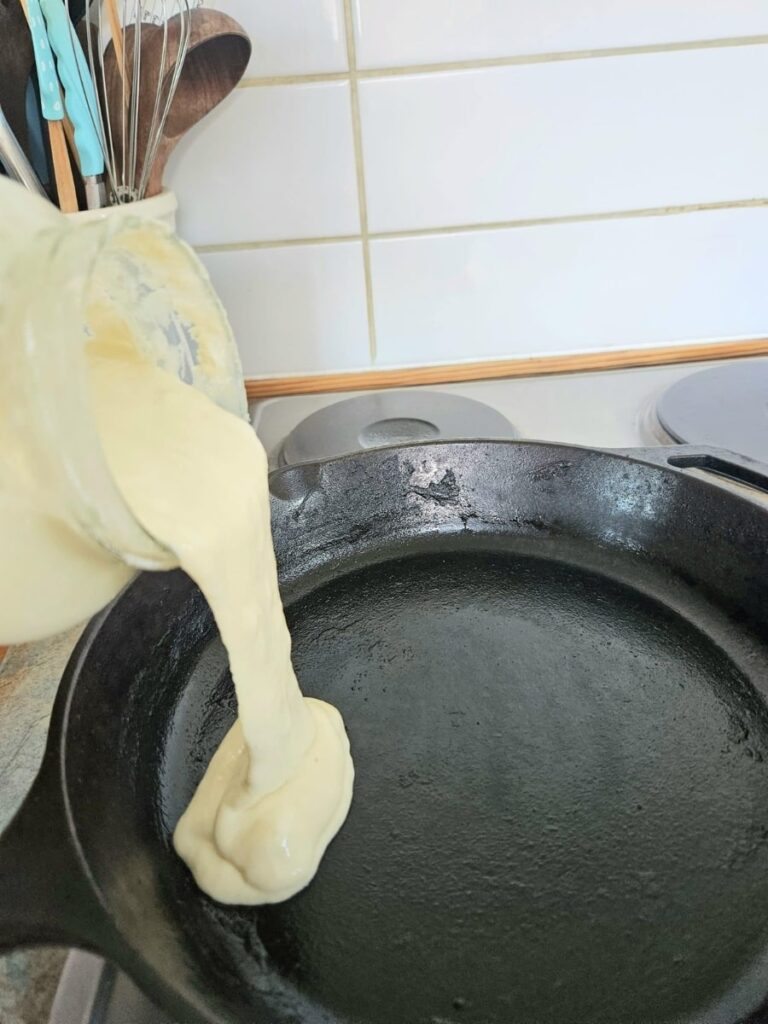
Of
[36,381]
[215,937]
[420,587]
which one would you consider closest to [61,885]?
[215,937]

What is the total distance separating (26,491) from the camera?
318 millimetres

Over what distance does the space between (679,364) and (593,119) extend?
0.32 meters

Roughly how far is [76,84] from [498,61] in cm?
43

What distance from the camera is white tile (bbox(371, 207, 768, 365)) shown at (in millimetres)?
912

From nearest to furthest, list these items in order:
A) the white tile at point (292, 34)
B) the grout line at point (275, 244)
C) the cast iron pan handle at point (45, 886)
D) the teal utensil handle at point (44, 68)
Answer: the cast iron pan handle at point (45, 886) → the teal utensil handle at point (44, 68) → the white tile at point (292, 34) → the grout line at point (275, 244)

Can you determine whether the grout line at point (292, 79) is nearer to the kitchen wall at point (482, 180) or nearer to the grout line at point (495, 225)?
the kitchen wall at point (482, 180)

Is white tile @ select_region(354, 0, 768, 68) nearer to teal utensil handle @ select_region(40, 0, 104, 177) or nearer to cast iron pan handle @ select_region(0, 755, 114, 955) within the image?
teal utensil handle @ select_region(40, 0, 104, 177)

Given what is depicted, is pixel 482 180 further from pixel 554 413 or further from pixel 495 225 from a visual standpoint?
pixel 554 413

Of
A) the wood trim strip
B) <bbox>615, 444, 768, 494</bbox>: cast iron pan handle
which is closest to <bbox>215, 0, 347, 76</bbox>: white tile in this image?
the wood trim strip

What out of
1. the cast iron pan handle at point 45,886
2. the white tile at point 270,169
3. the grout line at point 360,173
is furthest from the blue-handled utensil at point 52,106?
the cast iron pan handle at point 45,886

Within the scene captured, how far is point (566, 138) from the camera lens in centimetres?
86

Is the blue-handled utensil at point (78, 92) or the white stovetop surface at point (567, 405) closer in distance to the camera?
the blue-handled utensil at point (78, 92)

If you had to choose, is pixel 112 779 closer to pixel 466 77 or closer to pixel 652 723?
pixel 652 723

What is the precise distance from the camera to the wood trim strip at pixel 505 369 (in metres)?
0.97
